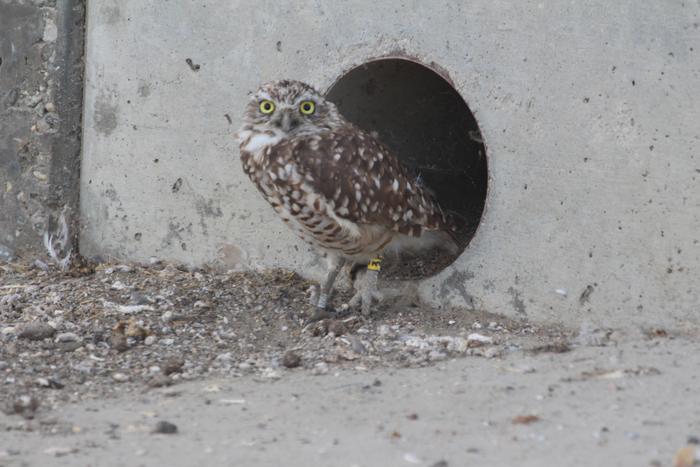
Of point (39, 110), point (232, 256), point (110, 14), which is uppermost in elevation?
point (110, 14)

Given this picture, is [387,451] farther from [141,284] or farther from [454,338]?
[141,284]

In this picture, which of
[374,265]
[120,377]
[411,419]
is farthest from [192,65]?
[411,419]

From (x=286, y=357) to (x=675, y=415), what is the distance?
165 cm

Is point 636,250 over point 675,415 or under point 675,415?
over

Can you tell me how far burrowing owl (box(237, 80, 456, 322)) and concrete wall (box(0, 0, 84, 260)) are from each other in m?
1.33

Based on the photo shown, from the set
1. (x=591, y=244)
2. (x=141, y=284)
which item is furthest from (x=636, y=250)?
(x=141, y=284)

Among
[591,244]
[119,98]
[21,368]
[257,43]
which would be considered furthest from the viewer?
[119,98]

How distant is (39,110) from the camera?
19.7 ft

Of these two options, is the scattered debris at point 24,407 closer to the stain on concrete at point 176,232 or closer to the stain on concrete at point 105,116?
the stain on concrete at point 176,232

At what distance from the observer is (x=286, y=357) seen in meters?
4.53

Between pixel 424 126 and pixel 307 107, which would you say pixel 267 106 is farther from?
pixel 424 126

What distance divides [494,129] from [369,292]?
105cm

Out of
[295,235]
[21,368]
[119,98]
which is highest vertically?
[119,98]

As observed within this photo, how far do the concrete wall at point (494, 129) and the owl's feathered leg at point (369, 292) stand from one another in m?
0.27
